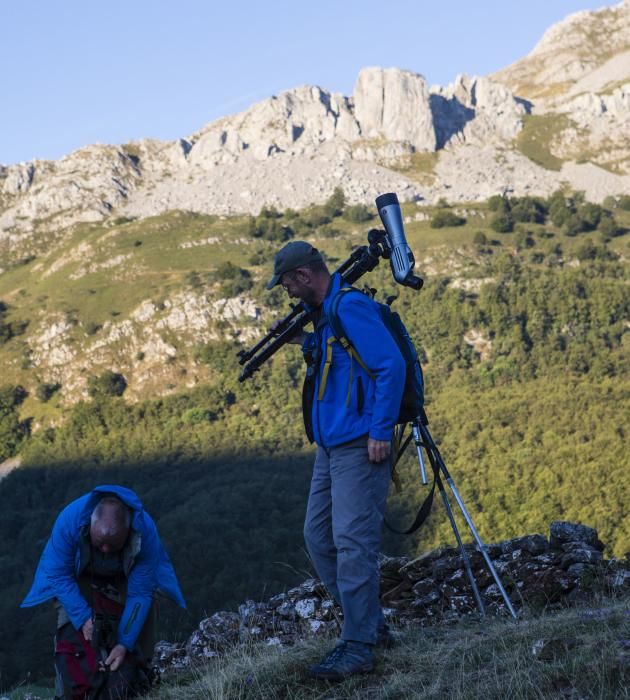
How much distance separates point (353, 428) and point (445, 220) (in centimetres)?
7759

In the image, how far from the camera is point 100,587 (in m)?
5.07

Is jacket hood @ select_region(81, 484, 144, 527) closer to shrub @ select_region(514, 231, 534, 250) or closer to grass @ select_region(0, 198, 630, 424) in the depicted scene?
grass @ select_region(0, 198, 630, 424)

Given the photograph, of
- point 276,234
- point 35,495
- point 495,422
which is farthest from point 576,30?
point 35,495

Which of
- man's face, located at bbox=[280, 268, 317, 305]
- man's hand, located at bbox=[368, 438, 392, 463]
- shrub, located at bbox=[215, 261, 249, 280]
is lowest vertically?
man's hand, located at bbox=[368, 438, 392, 463]

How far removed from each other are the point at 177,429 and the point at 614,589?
5318 cm

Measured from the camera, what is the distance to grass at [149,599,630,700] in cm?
390

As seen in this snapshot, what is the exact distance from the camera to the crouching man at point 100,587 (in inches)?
189

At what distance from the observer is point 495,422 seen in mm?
49625

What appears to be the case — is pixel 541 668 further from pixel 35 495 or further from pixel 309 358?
pixel 35 495

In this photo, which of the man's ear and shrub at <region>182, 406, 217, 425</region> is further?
shrub at <region>182, 406, 217, 425</region>

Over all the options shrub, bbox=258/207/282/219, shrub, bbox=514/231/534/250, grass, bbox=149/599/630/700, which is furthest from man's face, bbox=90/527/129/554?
shrub, bbox=258/207/282/219

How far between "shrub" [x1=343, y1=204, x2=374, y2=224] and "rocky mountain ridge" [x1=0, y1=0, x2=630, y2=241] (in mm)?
5331

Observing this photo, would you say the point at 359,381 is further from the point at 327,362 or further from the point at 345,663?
the point at 345,663

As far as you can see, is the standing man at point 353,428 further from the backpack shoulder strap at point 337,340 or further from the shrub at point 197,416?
the shrub at point 197,416
